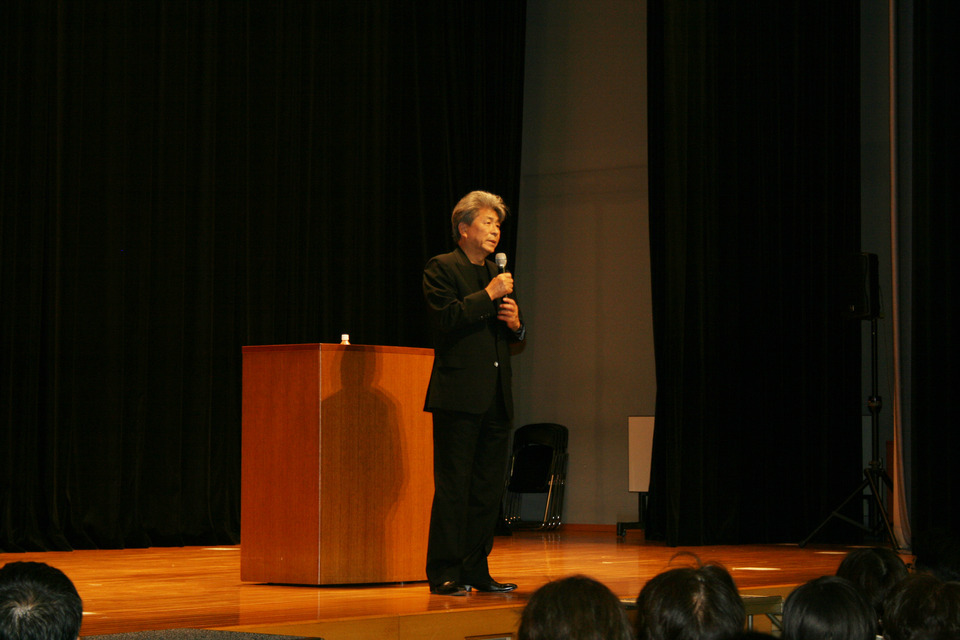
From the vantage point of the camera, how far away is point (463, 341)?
12.4 feet

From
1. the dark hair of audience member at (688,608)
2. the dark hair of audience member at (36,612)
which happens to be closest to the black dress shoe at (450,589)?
the dark hair of audience member at (688,608)

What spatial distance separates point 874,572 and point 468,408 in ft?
5.06

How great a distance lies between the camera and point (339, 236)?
22.6 feet

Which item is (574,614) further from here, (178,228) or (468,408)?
(178,228)

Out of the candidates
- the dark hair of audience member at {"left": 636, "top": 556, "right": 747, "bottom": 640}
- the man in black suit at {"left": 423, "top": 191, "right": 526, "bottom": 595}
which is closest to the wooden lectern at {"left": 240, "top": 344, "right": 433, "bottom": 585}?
the man in black suit at {"left": 423, "top": 191, "right": 526, "bottom": 595}

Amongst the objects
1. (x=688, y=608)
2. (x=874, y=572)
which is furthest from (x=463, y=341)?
(x=688, y=608)

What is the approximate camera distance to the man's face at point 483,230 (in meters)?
3.84

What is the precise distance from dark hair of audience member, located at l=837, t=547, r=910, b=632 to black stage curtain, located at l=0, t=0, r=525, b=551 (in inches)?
175

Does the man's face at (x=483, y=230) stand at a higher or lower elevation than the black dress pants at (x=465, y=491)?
higher

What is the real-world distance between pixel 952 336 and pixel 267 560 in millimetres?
3705

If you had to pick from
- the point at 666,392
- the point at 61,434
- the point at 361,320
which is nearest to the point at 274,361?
the point at 61,434

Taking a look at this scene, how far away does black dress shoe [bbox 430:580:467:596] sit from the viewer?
370cm

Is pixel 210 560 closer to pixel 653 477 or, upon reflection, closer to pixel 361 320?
pixel 361 320

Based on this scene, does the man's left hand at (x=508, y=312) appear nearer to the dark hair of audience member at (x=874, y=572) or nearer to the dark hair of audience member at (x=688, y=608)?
Answer: the dark hair of audience member at (x=874, y=572)
